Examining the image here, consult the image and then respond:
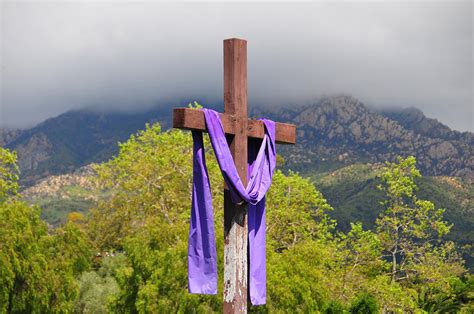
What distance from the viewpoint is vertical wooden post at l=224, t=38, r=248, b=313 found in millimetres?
7832

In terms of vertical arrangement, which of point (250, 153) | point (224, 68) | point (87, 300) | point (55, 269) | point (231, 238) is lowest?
point (87, 300)

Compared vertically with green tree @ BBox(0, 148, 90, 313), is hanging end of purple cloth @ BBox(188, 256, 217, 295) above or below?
above

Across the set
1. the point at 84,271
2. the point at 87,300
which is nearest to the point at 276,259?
the point at 87,300

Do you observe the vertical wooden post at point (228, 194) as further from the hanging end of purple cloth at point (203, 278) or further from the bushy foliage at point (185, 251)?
the bushy foliage at point (185, 251)

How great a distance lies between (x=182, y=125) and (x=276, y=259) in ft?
54.7

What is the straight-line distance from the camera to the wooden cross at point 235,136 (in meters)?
7.79

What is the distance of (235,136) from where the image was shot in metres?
8.27

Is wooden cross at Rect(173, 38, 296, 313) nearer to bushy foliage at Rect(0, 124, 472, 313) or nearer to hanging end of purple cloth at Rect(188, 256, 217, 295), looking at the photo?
hanging end of purple cloth at Rect(188, 256, 217, 295)

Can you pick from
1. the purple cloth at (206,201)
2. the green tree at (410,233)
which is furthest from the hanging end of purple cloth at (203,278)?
the green tree at (410,233)

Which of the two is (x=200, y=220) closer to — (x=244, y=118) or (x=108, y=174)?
(x=244, y=118)

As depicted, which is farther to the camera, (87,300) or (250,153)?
(87,300)

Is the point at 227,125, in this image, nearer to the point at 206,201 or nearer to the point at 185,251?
the point at 206,201

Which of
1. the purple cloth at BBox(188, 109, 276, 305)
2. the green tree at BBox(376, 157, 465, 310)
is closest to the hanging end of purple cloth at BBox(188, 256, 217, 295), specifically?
the purple cloth at BBox(188, 109, 276, 305)

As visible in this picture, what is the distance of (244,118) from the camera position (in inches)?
330
